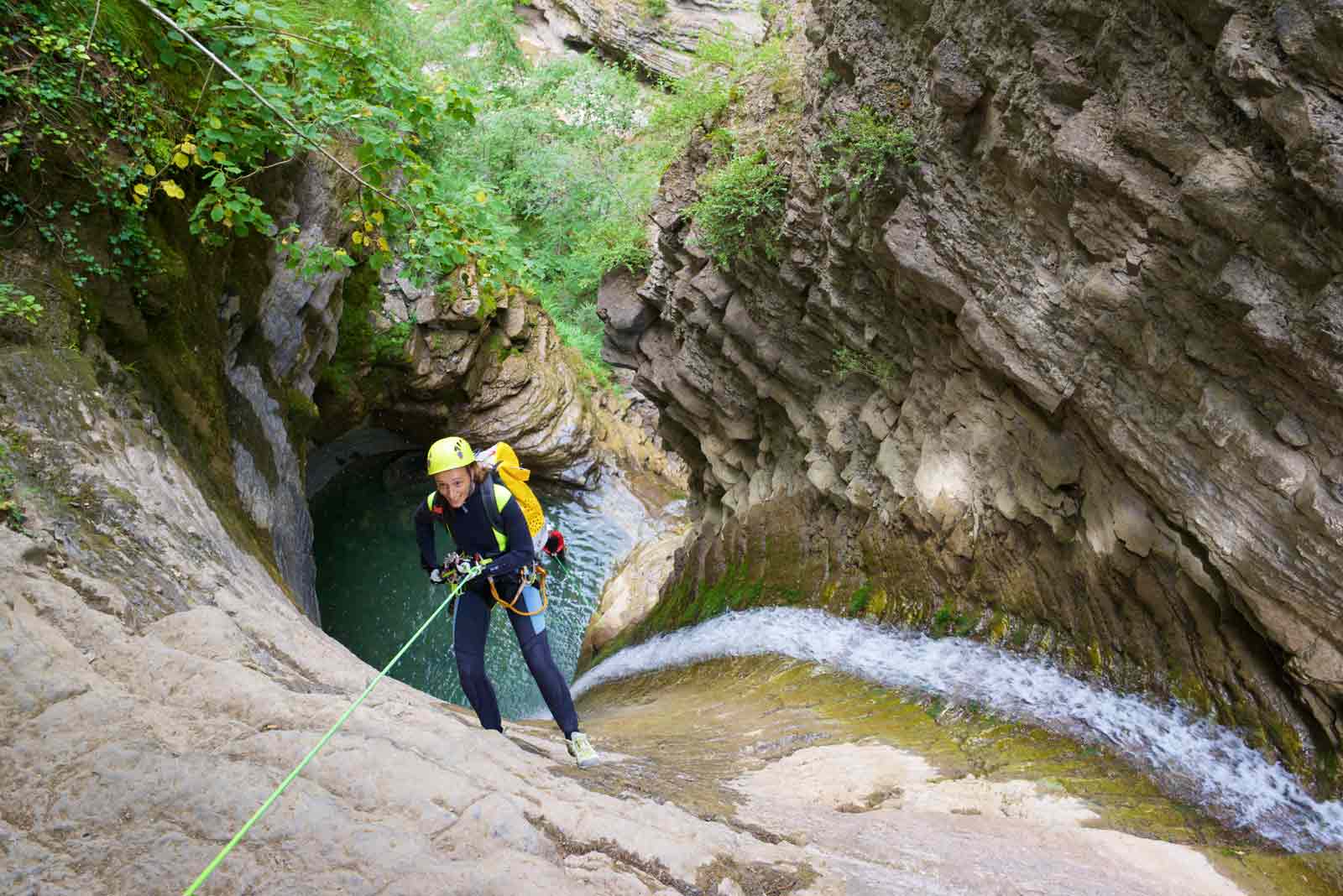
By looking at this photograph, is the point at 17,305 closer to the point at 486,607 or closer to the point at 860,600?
the point at 486,607

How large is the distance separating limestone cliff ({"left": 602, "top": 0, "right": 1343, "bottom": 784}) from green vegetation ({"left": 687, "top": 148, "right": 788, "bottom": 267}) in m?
0.26

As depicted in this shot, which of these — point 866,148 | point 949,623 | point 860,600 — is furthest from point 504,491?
point 860,600

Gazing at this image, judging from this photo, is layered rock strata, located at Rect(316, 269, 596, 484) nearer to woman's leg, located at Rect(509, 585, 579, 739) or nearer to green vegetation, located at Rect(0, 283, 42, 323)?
green vegetation, located at Rect(0, 283, 42, 323)

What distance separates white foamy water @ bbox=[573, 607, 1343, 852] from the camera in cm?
471

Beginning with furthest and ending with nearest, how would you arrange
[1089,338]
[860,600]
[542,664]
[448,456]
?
1. [860,600]
2. [1089,338]
3. [542,664]
4. [448,456]

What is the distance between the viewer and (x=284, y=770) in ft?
9.94

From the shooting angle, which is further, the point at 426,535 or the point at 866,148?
the point at 866,148

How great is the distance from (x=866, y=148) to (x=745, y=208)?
2202mm

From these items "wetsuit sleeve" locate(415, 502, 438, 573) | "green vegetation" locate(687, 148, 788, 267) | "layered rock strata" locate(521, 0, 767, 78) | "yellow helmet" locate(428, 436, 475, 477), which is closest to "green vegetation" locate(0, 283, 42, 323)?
"wetsuit sleeve" locate(415, 502, 438, 573)

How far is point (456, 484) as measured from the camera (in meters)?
4.42

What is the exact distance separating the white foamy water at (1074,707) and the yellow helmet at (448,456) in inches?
184

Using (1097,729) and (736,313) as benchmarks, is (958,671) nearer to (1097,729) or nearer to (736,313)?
(1097,729)

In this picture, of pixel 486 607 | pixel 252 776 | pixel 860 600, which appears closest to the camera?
pixel 252 776

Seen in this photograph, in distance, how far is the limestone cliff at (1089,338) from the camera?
14.4ft
